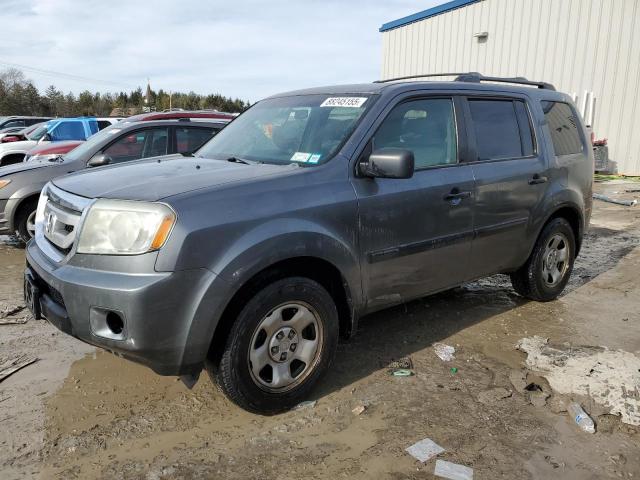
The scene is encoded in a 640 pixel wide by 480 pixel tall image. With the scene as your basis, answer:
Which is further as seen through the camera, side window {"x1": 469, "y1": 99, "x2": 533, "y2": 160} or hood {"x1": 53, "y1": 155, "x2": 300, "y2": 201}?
side window {"x1": 469, "y1": 99, "x2": 533, "y2": 160}

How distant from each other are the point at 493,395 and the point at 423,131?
177cm

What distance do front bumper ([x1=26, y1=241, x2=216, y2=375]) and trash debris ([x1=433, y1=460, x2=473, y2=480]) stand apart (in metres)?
1.26

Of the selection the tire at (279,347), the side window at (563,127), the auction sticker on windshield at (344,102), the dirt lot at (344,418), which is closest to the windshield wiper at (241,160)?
the auction sticker on windshield at (344,102)

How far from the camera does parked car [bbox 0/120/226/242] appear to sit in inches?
256

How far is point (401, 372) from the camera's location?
3.58 m

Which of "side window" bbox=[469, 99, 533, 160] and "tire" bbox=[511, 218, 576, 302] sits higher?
"side window" bbox=[469, 99, 533, 160]

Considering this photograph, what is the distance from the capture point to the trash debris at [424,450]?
268 centimetres

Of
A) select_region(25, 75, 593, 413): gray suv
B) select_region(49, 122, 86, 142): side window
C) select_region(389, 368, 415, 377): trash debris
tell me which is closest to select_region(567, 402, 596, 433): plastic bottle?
select_region(389, 368, 415, 377): trash debris

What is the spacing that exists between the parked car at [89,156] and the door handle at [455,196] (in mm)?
3530

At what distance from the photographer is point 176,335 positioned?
256 cm

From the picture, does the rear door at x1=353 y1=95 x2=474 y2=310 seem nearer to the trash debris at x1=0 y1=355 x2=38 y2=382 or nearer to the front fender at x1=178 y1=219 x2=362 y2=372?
the front fender at x1=178 y1=219 x2=362 y2=372

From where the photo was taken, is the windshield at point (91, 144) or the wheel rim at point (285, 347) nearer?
the wheel rim at point (285, 347)

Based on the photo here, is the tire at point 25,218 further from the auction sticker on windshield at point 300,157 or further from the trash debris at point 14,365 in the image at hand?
the auction sticker on windshield at point 300,157

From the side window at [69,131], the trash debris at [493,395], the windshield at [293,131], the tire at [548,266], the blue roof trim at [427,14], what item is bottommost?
the trash debris at [493,395]
